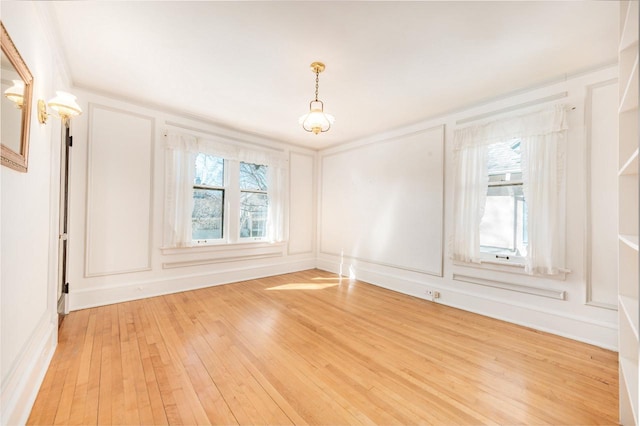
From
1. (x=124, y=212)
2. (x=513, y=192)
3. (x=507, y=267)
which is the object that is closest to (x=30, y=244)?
(x=124, y=212)

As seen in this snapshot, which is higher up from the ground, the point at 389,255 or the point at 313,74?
the point at 313,74

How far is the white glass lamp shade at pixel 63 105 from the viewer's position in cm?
196

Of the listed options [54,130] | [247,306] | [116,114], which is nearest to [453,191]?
[247,306]

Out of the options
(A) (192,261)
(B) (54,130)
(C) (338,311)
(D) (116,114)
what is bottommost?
(C) (338,311)

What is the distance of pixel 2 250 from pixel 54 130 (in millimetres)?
1554

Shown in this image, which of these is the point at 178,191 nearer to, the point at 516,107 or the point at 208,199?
the point at 208,199

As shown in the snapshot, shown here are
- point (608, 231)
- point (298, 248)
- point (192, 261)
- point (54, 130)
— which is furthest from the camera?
point (298, 248)

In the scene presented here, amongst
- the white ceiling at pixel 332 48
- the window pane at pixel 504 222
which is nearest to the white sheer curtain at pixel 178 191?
the white ceiling at pixel 332 48

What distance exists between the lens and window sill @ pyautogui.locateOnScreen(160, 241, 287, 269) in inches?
162

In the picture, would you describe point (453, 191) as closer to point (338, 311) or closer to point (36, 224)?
point (338, 311)

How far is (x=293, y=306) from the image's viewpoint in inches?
140

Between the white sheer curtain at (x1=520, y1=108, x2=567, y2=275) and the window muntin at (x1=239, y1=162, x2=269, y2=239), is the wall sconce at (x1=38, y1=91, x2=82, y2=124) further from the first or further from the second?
the white sheer curtain at (x1=520, y1=108, x2=567, y2=275)

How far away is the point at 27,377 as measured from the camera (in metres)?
1.63

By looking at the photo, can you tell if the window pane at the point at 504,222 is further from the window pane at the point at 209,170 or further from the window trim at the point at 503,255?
the window pane at the point at 209,170
